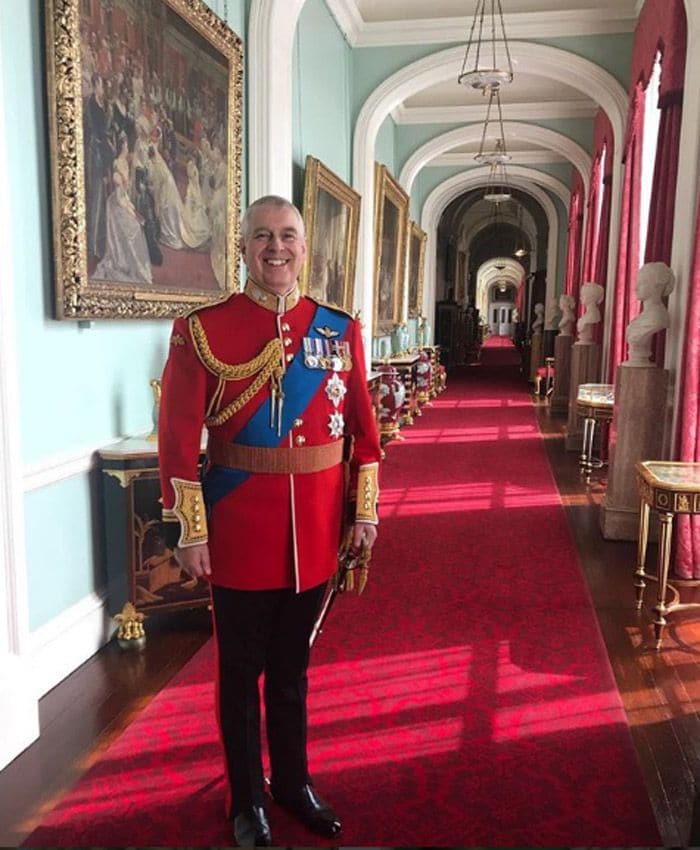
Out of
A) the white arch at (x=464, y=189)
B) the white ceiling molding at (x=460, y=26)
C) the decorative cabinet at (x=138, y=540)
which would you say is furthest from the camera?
the white arch at (x=464, y=189)

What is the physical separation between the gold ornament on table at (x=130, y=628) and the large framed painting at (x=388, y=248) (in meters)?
8.00

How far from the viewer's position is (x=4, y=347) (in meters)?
2.85

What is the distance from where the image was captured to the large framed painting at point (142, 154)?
3516 mm

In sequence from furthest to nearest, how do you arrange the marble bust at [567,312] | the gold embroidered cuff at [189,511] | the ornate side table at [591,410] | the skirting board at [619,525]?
the marble bust at [567,312] < the ornate side table at [591,410] < the skirting board at [619,525] < the gold embroidered cuff at [189,511]

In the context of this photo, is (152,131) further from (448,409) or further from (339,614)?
(448,409)

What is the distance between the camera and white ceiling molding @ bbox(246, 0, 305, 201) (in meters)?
5.79

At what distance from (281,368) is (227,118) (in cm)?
A: 364

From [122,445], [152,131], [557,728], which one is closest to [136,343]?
[122,445]

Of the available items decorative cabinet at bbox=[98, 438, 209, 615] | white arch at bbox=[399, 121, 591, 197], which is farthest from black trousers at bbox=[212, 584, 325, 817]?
white arch at bbox=[399, 121, 591, 197]

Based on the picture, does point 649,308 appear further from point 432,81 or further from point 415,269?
point 415,269

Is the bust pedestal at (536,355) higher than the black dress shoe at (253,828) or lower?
higher

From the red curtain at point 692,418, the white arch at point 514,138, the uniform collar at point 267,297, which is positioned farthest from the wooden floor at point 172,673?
the white arch at point 514,138

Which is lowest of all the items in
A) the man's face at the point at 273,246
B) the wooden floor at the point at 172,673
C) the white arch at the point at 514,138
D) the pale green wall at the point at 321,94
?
the wooden floor at the point at 172,673

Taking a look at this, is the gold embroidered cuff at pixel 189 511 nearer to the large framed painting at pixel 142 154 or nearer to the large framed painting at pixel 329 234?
the large framed painting at pixel 142 154
